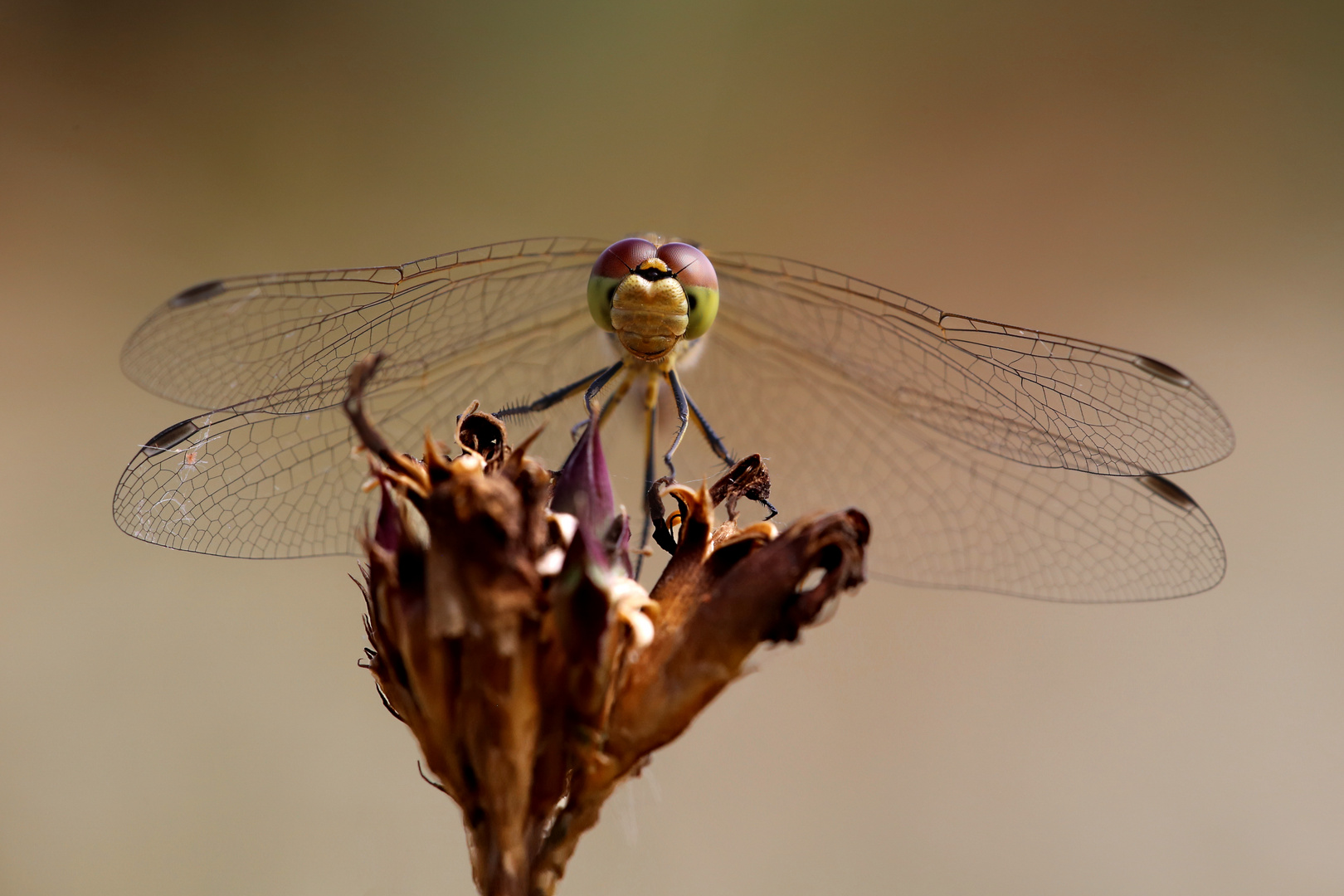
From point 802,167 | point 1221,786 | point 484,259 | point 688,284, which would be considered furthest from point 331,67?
point 1221,786

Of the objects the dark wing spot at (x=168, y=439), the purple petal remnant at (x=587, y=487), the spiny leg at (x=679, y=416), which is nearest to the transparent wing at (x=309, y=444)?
the dark wing spot at (x=168, y=439)

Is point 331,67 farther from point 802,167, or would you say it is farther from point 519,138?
point 802,167

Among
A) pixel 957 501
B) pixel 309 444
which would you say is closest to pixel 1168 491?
pixel 957 501

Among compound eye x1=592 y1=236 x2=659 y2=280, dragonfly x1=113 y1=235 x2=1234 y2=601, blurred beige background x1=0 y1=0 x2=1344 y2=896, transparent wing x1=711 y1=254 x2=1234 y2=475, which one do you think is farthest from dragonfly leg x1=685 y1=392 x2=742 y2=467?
blurred beige background x1=0 y1=0 x2=1344 y2=896

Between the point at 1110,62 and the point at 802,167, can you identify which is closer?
the point at 1110,62

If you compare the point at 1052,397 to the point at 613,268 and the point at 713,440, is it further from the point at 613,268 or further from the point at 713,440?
the point at 613,268

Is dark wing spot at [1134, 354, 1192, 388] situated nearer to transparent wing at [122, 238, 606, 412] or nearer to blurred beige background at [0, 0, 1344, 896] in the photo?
transparent wing at [122, 238, 606, 412]

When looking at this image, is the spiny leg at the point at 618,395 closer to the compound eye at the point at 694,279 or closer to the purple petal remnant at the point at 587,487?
the compound eye at the point at 694,279
